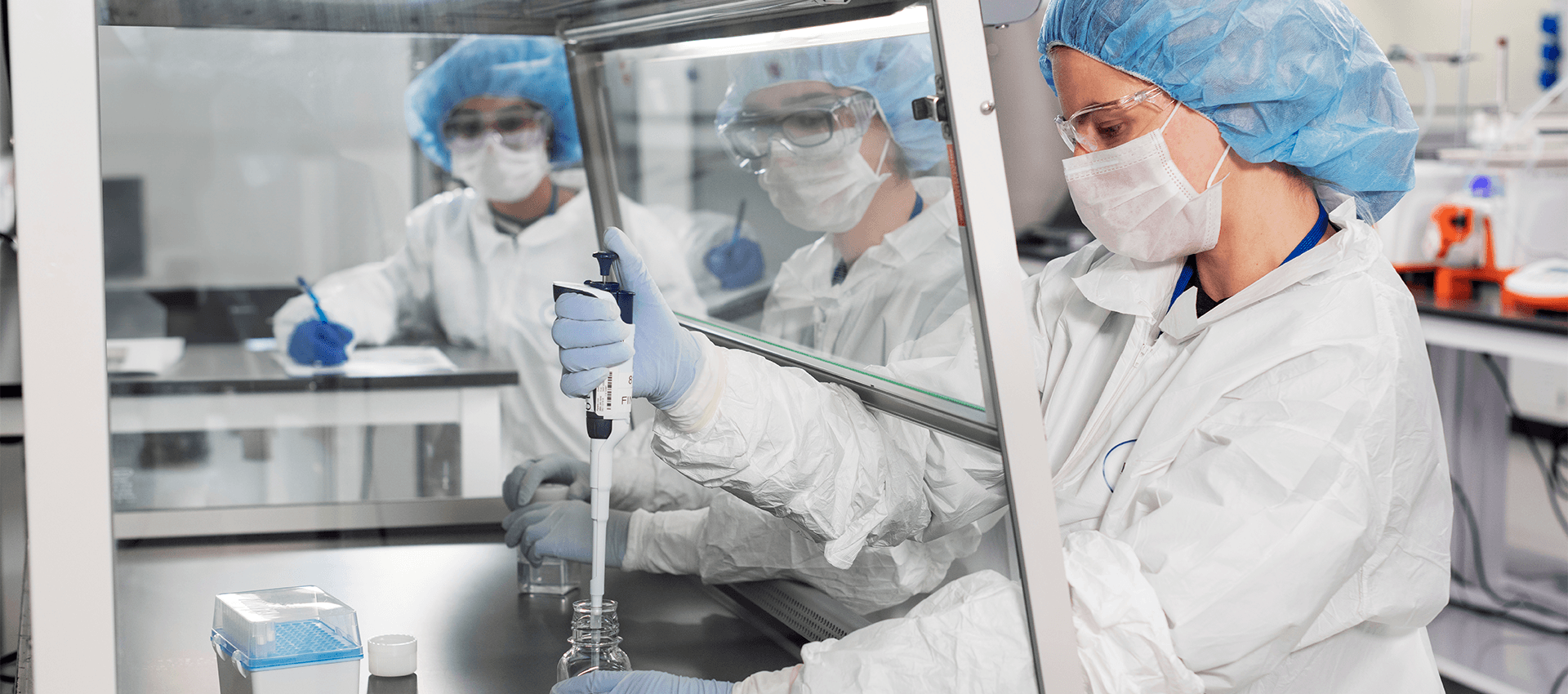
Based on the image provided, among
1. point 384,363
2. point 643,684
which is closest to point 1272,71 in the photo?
point 643,684

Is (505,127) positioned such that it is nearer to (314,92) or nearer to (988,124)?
(314,92)

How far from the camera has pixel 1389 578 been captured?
90cm

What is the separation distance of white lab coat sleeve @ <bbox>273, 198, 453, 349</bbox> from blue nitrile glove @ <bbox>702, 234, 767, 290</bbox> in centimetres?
106

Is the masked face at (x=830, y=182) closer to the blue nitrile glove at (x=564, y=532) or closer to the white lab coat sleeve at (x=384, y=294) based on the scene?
the blue nitrile glove at (x=564, y=532)

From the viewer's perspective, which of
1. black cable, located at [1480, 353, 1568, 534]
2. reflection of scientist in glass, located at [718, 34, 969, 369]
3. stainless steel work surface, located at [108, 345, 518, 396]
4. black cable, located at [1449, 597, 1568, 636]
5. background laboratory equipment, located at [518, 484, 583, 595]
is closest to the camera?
reflection of scientist in glass, located at [718, 34, 969, 369]

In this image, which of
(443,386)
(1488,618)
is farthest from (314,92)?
(1488,618)

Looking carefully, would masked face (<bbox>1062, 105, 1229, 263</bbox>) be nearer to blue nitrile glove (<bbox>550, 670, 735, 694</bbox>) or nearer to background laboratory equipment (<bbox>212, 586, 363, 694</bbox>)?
blue nitrile glove (<bbox>550, 670, 735, 694</bbox>)

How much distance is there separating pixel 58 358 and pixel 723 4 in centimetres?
68

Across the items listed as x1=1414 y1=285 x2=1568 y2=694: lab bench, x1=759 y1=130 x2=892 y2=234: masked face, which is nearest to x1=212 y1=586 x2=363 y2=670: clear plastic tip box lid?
x1=759 y1=130 x2=892 y2=234: masked face

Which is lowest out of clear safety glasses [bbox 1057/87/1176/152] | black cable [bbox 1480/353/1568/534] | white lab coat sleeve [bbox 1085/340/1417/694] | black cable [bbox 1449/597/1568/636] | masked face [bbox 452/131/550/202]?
black cable [bbox 1449/597/1568/636]

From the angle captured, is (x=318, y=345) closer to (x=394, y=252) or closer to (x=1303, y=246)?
(x=394, y=252)

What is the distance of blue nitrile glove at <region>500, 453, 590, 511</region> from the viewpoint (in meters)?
1.41

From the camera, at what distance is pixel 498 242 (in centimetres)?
257

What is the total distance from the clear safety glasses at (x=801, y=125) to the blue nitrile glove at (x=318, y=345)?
1424 millimetres
